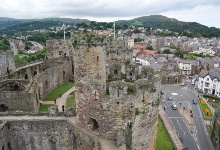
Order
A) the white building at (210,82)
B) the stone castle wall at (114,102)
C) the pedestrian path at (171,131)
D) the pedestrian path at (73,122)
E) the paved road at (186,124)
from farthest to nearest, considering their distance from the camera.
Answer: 1. the white building at (210,82)
2. the paved road at (186,124)
3. the pedestrian path at (171,131)
4. the pedestrian path at (73,122)
5. the stone castle wall at (114,102)

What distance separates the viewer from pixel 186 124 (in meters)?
46.2

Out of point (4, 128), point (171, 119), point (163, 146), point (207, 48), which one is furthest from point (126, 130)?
point (207, 48)

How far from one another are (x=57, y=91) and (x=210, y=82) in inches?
1732

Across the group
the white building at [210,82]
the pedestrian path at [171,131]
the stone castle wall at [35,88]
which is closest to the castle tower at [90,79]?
the stone castle wall at [35,88]

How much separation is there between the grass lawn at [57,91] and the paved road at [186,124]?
65.8ft

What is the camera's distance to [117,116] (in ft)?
58.1

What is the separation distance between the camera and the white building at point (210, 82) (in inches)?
2763

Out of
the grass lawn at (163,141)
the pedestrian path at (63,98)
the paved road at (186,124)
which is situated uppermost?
the pedestrian path at (63,98)

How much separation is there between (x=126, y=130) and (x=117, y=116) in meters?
1.12

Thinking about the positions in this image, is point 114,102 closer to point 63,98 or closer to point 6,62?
point 63,98

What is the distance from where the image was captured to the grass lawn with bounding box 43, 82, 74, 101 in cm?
4291

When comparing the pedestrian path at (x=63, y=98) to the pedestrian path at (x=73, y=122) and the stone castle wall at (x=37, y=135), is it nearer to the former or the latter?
the pedestrian path at (x=73, y=122)

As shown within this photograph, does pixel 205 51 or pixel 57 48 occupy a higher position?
pixel 57 48

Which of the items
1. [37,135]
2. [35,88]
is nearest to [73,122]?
[37,135]
